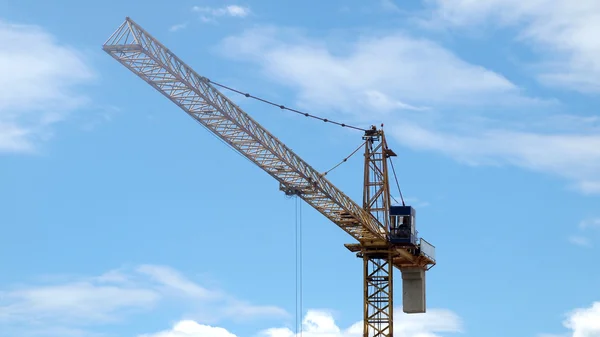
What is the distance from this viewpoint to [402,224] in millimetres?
135500

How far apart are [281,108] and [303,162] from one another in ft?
23.8

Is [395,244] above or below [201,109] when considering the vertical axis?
below

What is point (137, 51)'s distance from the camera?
383 feet

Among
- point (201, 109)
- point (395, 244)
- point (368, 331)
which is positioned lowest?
point (368, 331)

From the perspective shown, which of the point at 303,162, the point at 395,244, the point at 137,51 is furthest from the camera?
the point at 395,244

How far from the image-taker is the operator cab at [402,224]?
134625 millimetres

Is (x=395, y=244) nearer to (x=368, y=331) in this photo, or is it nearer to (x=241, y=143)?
(x=368, y=331)

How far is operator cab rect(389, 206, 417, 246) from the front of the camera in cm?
13462

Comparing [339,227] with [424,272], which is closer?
[339,227]

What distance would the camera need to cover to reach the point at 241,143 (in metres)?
122

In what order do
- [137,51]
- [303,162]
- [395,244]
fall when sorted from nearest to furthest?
[137,51]
[303,162]
[395,244]

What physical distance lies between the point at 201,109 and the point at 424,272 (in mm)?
36310

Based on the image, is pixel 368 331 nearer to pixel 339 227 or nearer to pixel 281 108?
pixel 339 227

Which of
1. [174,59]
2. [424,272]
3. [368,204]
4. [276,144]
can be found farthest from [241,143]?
[424,272]
